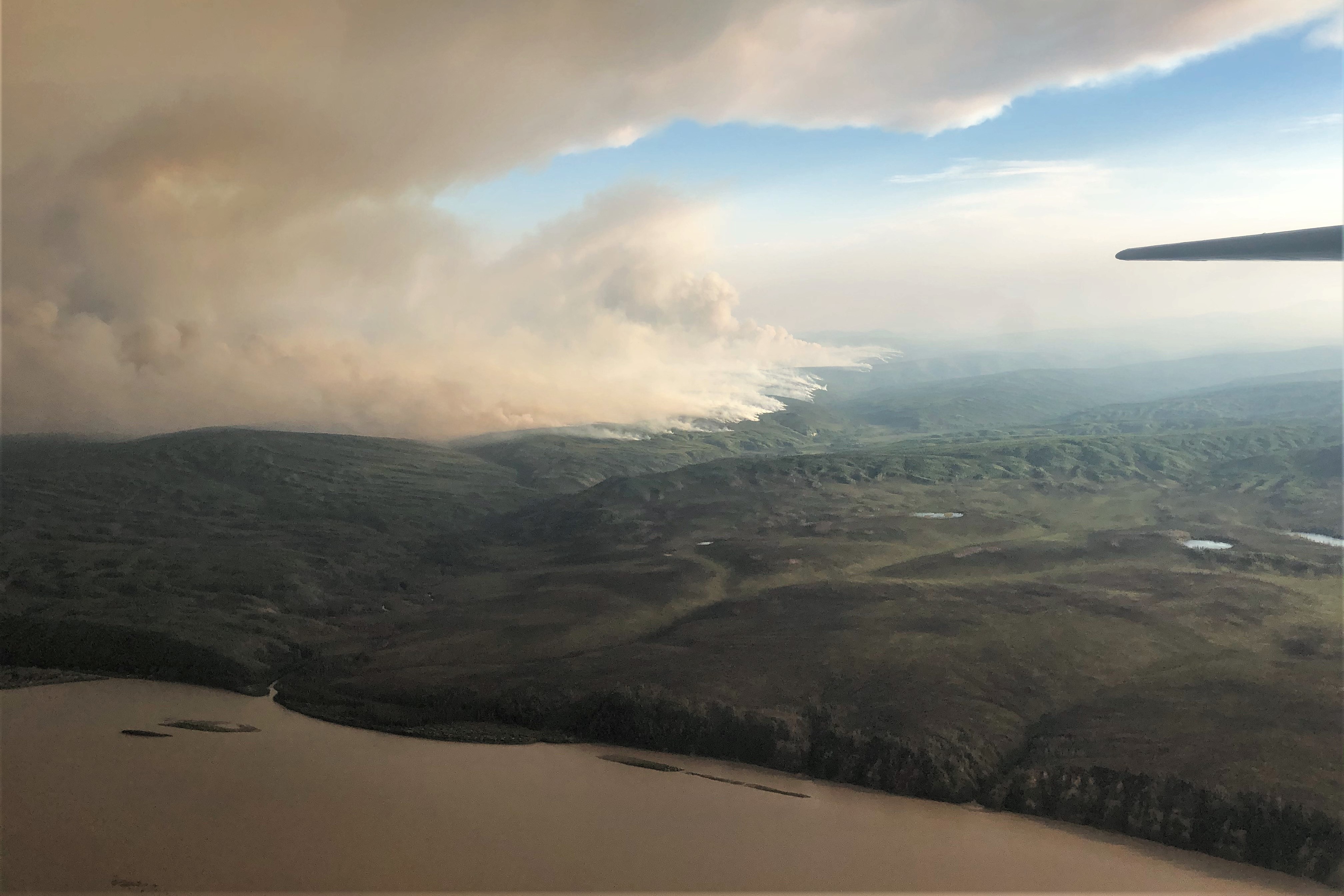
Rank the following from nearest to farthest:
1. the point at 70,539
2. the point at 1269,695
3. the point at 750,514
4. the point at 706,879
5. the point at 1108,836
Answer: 1. the point at 706,879
2. the point at 1108,836
3. the point at 1269,695
4. the point at 70,539
5. the point at 750,514

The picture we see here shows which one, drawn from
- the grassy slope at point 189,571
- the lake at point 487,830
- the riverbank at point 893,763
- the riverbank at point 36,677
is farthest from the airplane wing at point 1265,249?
the riverbank at point 36,677

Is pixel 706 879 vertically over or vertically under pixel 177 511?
under

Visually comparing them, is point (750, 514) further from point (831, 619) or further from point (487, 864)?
point (487, 864)

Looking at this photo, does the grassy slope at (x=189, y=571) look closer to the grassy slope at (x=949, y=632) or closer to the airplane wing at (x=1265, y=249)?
the grassy slope at (x=949, y=632)

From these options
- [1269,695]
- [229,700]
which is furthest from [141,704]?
[1269,695]

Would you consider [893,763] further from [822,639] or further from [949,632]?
[949,632]

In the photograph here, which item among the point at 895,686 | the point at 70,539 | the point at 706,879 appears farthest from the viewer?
the point at 70,539

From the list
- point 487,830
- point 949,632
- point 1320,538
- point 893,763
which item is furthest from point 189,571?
point 1320,538
